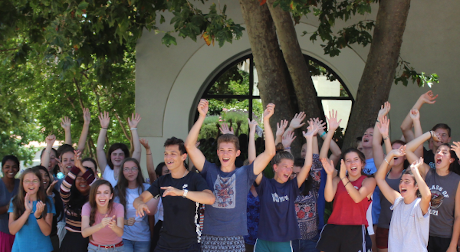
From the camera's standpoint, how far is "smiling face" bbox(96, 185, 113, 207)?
13.6 feet

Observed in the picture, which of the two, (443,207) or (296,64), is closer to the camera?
(443,207)

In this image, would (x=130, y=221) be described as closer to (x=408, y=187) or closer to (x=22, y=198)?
(x=22, y=198)

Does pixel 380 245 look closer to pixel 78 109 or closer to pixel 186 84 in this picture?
pixel 186 84

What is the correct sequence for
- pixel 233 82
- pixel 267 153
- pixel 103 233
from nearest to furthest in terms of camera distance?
pixel 267 153 < pixel 103 233 < pixel 233 82

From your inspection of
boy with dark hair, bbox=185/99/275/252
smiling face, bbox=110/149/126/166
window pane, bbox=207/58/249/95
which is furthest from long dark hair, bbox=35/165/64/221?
window pane, bbox=207/58/249/95

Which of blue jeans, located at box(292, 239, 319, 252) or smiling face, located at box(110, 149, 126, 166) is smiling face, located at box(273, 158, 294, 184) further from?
smiling face, located at box(110, 149, 126, 166)

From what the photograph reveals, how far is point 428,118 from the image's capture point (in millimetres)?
7801

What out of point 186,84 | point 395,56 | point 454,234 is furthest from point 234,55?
point 454,234

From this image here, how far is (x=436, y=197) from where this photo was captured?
409 centimetres

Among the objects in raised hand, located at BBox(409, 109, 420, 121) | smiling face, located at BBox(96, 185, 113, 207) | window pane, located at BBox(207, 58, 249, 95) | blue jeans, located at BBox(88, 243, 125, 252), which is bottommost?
blue jeans, located at BBox(88, 243, 125, 252)

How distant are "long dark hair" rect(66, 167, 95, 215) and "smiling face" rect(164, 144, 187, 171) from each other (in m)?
1.35

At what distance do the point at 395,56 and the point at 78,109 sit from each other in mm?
8265

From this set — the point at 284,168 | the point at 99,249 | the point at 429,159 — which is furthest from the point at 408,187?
the point at 99,249

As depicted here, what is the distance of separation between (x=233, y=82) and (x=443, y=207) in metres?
5.38
